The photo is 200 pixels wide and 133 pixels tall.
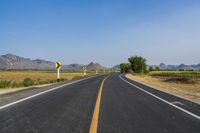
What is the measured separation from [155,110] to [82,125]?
3.52m

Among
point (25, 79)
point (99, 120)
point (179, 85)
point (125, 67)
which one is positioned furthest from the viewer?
point (125, 67)

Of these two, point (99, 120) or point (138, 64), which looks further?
point (138, 64)

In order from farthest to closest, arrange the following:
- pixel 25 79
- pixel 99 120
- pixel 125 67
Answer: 1. pixel 125 67
2. pixel 25 79
3. pixel 99 120

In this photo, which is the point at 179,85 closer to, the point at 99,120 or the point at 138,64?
the point at 99,120

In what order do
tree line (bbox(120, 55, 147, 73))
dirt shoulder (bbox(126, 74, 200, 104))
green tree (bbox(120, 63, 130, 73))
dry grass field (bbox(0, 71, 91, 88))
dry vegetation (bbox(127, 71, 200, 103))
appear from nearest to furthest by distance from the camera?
dirt shoulder (bbox(126, 74, 200, 104))
dry vegetation (bbox(127, 71, 200, 103))
dry grass field (bbox(0, 71, 91, 88))
tree line (bbox(120, 55, 147, 73))
green tree (bbox(120, 63, 130, 73))

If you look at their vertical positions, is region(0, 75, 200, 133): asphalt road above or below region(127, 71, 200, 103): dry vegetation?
above

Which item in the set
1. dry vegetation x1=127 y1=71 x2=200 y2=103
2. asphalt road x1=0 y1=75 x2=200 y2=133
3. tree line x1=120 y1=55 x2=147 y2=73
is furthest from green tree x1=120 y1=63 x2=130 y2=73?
asphalt road x1=0 y1=75 x2=200 y2=133

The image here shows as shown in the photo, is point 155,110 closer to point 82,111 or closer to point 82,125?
point 82,111

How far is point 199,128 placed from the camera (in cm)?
688

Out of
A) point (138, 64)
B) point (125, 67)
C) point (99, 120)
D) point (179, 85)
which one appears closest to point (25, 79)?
point (179, 85)

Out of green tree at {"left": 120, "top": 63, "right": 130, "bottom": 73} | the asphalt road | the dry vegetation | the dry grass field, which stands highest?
green tree at {"left": 120, "top": 63, "right": 130, "bottom": 73}

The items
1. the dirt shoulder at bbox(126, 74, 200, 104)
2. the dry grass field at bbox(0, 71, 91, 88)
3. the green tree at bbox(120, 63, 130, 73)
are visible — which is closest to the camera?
the dirt shoulder at bbox(126, 74, 200, 104)

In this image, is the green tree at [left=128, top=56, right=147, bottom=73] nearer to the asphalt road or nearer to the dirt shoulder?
the dirt shoulder

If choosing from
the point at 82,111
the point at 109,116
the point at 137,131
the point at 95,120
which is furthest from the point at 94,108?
the point at 137,131
